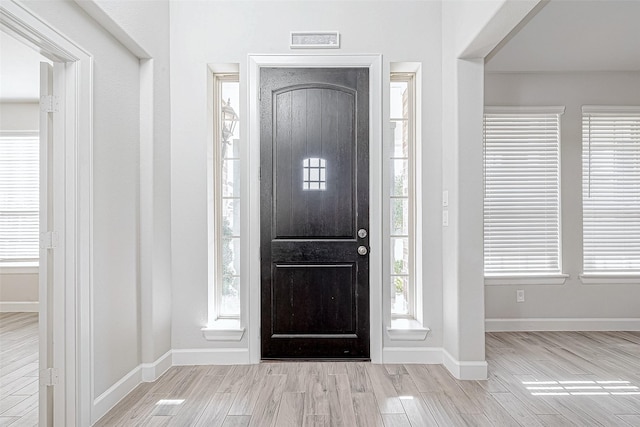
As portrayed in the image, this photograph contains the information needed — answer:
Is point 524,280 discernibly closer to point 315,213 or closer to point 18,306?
point 315,213

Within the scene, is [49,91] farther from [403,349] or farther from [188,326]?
[403,349]

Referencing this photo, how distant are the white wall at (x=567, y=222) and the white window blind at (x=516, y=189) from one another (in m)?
0.14

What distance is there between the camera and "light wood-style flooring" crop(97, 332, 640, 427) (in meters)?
2.44

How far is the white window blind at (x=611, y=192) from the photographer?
4.53m

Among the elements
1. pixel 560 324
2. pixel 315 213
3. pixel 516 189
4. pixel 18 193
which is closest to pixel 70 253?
pixel 315 213

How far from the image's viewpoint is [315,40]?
340 cm

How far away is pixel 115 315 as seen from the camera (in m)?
2.69

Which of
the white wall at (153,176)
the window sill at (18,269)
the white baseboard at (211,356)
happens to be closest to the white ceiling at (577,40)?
the white wall at (153,176)

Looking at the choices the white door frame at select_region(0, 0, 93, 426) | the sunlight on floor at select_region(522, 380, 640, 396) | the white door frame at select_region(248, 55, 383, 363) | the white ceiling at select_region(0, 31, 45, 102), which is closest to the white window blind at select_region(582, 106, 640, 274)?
the sunlight on floor at select_region(522, 380, 640, 396)

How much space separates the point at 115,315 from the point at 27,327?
286cm

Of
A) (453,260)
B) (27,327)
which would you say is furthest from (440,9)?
(27,327)

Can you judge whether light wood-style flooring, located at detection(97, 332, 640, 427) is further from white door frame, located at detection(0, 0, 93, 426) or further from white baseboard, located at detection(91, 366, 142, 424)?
Answer: white door frame, located at detection(0, 0, 93, 426)

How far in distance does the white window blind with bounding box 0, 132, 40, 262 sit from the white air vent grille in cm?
408

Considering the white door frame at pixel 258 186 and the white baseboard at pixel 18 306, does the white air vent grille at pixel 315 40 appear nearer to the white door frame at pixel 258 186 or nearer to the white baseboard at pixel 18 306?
the white door frame at pixel 258 186
